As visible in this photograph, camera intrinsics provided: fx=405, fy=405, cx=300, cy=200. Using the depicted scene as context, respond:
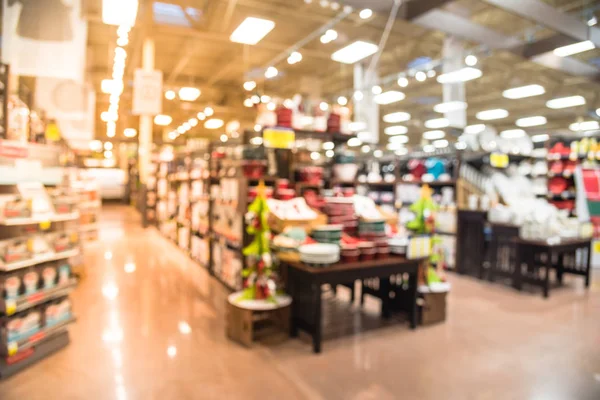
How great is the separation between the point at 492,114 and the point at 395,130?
232 inches

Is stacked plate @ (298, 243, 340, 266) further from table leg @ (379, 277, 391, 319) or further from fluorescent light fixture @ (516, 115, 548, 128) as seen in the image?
fluorescent light fixture @ (516, 115, 548, 128)

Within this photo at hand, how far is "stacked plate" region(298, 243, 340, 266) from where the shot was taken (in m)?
3.73

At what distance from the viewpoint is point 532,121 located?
717 inches

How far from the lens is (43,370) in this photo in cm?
329

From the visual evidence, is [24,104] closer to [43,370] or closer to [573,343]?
[43,370]

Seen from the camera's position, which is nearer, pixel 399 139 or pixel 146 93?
pixel 146 93

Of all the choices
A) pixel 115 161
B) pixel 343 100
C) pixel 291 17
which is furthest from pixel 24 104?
pixel 115 161

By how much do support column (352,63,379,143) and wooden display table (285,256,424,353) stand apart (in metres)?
6.76

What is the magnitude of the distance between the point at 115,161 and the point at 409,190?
2730 centimetres

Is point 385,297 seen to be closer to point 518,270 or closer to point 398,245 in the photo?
point 398,245

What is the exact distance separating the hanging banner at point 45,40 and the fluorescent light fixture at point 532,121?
18.3 meters

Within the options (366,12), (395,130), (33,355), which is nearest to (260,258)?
(33,355)

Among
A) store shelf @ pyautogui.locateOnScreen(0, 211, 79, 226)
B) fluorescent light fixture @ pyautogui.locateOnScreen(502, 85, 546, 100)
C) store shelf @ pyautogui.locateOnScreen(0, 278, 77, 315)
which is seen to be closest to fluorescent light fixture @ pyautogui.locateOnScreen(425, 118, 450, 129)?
fluorescent light fixture @ pyautogui.locateOnScreen(502, 85, 546, 100)

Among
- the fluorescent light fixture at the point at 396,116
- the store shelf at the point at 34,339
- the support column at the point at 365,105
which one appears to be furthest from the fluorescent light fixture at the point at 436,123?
the store shelf at the point at 34,339
